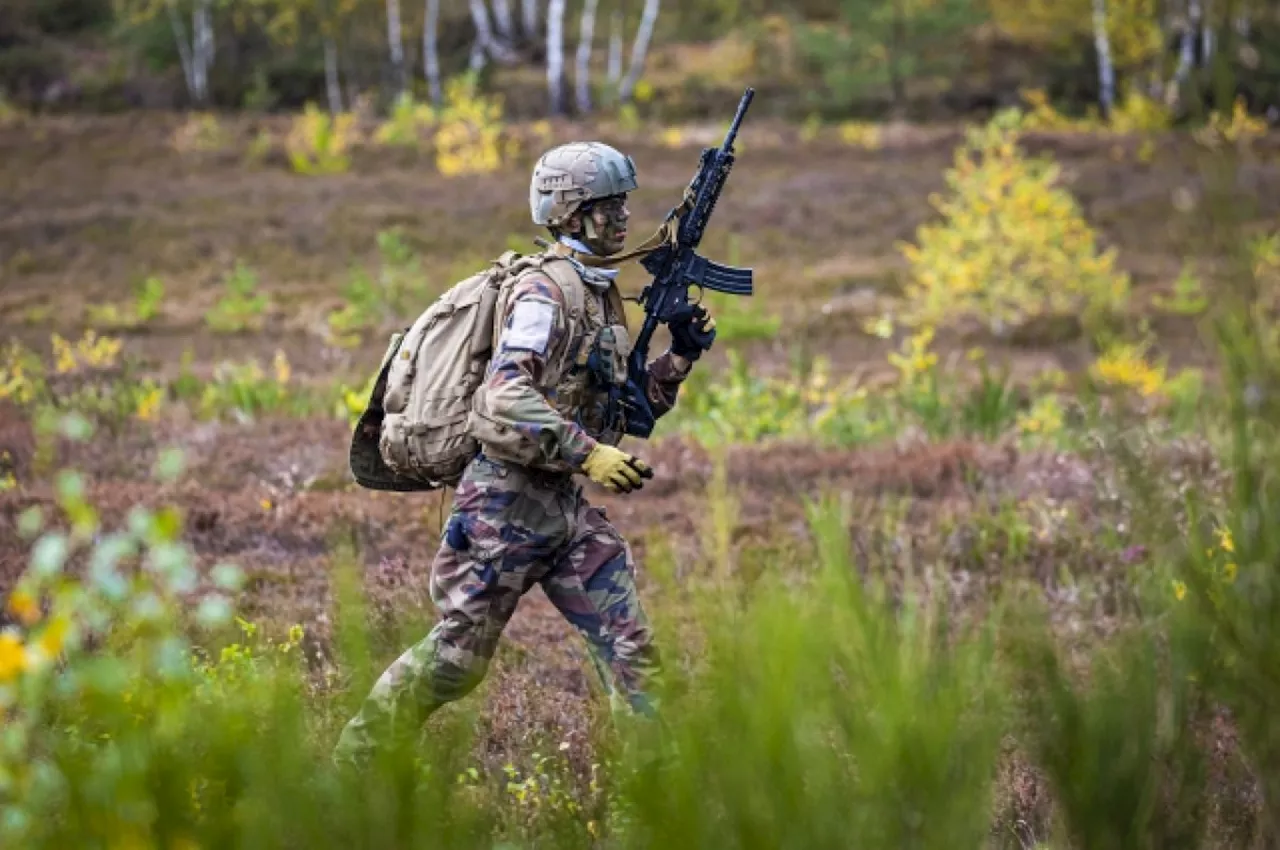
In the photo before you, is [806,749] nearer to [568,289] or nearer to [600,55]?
[568,289]

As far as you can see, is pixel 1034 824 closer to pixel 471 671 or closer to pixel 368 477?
pixel 471 671

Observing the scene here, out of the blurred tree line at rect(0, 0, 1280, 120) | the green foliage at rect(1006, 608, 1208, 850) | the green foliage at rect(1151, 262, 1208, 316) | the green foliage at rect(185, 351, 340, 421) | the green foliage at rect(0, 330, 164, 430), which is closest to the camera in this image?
the green foliage at rect(1006, 608, 1208, 850)

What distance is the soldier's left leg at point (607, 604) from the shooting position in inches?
154

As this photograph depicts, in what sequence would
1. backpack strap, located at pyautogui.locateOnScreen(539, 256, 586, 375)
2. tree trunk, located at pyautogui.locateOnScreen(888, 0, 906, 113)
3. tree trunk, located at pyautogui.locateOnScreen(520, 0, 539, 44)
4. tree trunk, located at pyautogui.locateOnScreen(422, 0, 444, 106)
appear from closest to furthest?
backpack strap, located at pyautogui.locateOnScreen(539, 256, 586, 375) < tree trunk, located at pyautogui.locateOnScreen(888, 0, 906, 113) < tree trunk, located at pyautogui.locateOnScreen(422, 0, 444, 106) < tree trunk, located at pyautogui.locateOnScreen(520, 0, 539, 44)

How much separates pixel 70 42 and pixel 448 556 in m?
45.0

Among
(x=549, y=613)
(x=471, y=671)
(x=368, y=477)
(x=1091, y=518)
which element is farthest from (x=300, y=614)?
(x=1091, y=518)

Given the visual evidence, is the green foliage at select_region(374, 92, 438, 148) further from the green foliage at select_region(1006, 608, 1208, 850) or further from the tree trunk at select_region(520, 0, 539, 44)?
the green foliage at select_region(1006, 608, 1208, 850)

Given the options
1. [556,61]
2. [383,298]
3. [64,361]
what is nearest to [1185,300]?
[383,298]

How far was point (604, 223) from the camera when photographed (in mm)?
4027

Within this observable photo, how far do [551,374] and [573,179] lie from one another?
1.61 ft

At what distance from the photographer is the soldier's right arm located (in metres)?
3.71

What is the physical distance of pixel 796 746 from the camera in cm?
185

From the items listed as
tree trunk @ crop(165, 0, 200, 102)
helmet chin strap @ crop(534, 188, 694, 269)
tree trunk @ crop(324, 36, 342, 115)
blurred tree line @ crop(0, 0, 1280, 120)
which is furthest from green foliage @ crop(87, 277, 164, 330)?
tree trunk @ crop(165, 0, 200, 102)

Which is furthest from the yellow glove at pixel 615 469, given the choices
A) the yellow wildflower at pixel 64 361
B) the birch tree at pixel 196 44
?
the birch tree at pixel 196 44
